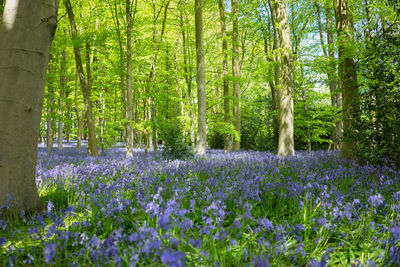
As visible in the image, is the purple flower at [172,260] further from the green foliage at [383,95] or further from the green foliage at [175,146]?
the green foliage at [175,146]

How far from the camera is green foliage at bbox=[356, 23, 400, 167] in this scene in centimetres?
517

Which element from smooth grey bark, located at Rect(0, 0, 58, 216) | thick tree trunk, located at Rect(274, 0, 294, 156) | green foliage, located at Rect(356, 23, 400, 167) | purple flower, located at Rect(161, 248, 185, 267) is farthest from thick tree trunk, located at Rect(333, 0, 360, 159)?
smooth grey bark, located at Rect(0, 0, 58, 216)

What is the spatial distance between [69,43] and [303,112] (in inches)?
435

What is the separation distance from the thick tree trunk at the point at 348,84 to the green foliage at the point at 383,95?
1.00 ft

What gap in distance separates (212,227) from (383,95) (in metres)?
5.77

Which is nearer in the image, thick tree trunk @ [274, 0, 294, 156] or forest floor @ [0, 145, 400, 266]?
forest floor @ [0, 145, 400, 266]

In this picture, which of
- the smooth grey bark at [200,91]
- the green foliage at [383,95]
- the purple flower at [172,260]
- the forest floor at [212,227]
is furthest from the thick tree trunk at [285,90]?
the purple flower at [172,260]

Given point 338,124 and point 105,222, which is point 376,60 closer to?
point 105,222

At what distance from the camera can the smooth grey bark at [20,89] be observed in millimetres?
2775

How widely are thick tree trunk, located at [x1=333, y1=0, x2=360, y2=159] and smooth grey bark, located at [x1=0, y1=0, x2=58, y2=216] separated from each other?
6644mm

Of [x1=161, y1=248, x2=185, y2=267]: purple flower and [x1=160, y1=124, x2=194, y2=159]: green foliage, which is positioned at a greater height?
[x1=160, y1=124, x2=194, y2=159]: green foliage

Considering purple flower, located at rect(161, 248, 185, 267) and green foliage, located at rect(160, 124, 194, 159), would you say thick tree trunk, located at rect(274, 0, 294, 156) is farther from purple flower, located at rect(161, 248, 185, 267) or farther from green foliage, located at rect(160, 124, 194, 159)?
purple flower, located at rect(161, 248, 185, 267)

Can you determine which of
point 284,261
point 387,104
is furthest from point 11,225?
point 387,104

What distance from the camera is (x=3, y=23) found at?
2.83 m
